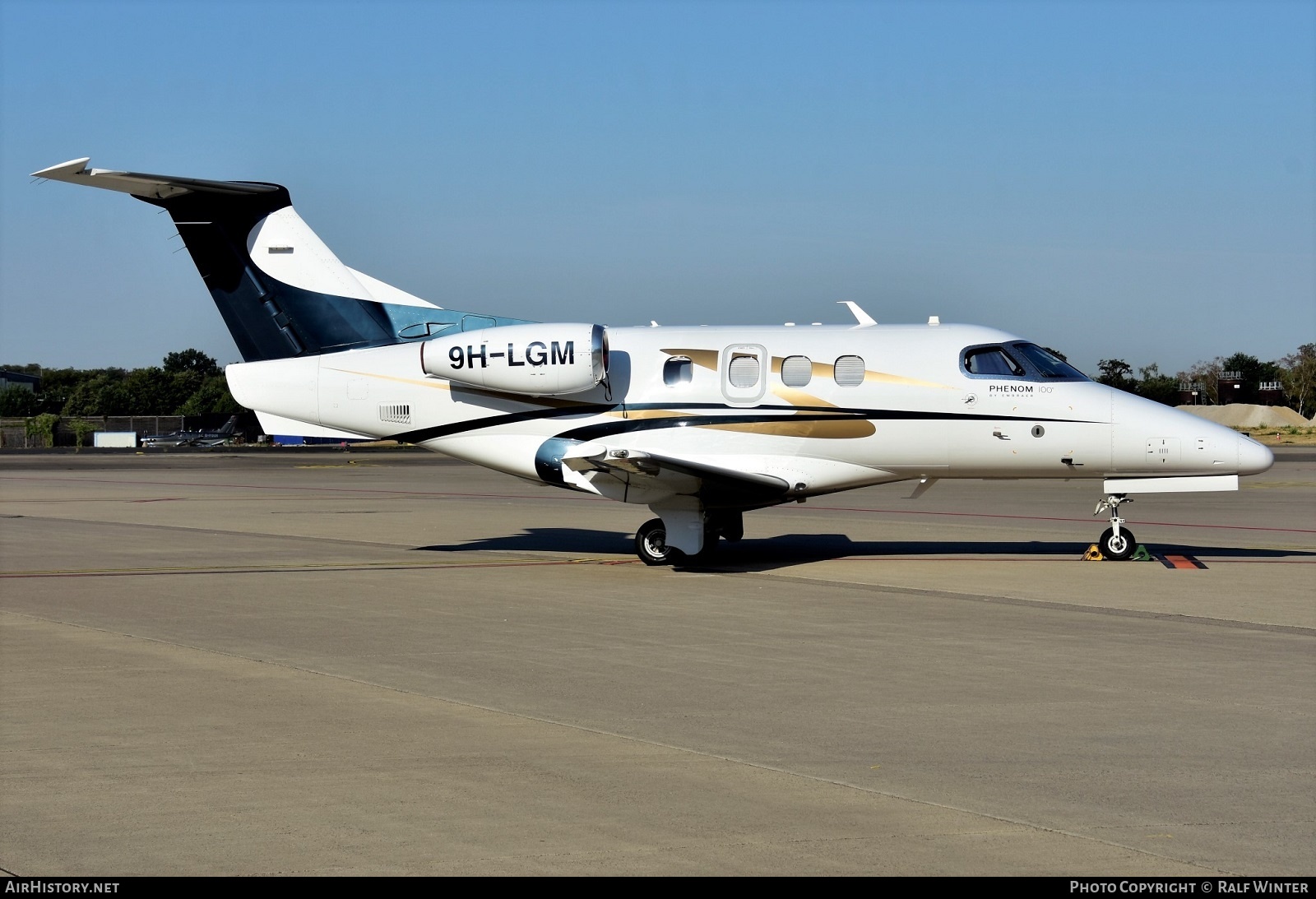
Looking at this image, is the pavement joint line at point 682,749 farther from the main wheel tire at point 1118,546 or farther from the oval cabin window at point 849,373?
the main wheel tire at point 1118,546

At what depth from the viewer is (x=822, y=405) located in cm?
1681

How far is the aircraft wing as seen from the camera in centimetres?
1536

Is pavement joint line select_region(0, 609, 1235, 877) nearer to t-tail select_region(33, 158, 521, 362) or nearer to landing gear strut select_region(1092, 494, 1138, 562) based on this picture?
t-tail select_region(33, 158, 521, 362)

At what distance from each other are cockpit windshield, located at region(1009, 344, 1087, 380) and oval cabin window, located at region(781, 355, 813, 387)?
276cm

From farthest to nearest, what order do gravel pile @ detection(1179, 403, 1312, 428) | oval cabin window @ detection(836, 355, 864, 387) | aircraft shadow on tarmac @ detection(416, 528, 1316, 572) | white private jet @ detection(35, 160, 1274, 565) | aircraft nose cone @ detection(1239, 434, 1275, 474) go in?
gravel pile @ detection(1179, 403, 1312, 428) < aircraft shadow on tarmac @ detection(416, 528, 1316, 572) < oval cabin window @ detection(836, 355, 864, 387) < white private jet @ detection(35, 160, 1274, 565) < aircraft nose cone @ detection(1239, 434, 1275, 474)

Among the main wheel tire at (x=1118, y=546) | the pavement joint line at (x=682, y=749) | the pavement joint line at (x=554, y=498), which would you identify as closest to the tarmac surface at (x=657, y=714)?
the pavement joint line at (x=682, y=749)

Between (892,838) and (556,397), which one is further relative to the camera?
(556,397)

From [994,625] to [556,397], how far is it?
300 inches

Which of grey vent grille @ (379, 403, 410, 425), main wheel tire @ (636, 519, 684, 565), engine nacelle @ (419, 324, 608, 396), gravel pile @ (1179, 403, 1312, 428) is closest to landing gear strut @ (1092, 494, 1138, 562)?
main wheel tire @ (636, 519, 684, 565)

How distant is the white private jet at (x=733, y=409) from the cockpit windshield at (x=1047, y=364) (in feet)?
0.09

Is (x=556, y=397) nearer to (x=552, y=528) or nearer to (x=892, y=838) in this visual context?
(x=552, y=528)

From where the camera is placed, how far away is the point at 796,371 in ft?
55.6
